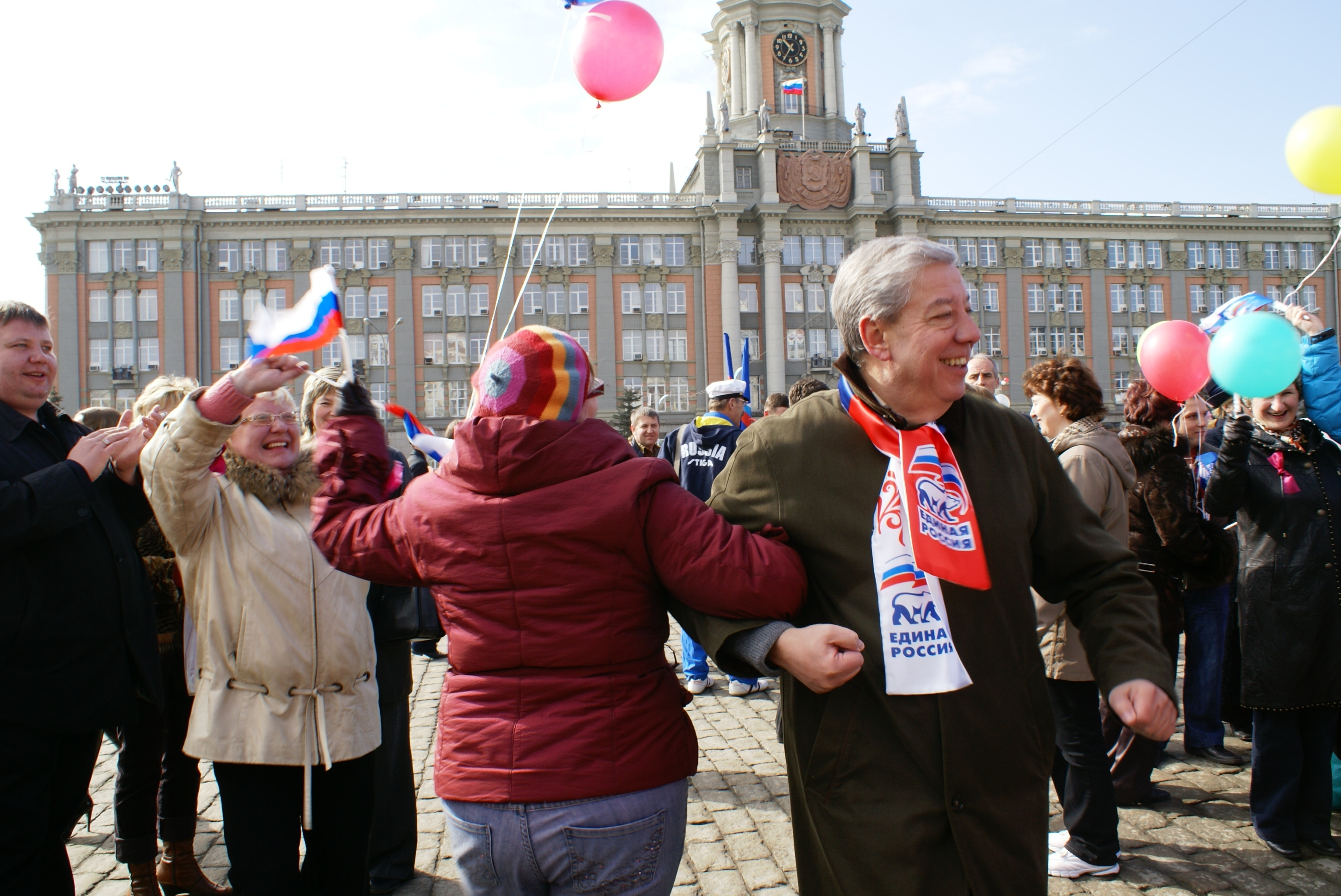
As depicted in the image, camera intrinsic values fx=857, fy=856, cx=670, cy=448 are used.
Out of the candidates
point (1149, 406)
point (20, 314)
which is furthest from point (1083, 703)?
point (20, 314)

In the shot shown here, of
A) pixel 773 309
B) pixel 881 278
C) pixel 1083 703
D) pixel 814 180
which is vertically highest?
pixel 814 180

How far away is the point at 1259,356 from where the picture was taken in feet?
12.0

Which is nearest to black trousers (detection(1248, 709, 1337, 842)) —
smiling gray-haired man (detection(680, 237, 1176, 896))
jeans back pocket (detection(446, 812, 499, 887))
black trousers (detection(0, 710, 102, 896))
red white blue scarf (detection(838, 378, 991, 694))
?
smiling gray-haired man (detection(680, 237, 1176, 896))

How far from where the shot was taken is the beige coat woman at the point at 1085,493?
3.78 metres

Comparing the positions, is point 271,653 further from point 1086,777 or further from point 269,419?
point 1086,777

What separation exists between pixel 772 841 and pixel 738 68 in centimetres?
5461

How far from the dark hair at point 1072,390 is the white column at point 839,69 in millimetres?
52808

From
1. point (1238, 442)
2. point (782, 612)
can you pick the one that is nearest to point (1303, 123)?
point (1238, 442)

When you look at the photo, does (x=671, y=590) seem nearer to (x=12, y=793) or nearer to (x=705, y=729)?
(x=12, y=793)

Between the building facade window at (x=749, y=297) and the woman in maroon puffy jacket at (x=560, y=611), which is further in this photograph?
the building facade window at (x=749, y=297)

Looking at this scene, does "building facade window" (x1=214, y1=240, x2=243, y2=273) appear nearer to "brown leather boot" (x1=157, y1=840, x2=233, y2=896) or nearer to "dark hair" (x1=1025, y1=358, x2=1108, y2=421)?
"brown leather boot" (x1=157, y1=840, x2=233, y2=896)

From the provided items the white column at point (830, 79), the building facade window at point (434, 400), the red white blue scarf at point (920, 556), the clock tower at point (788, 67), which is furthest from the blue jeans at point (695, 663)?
the white column at point (830, 79)

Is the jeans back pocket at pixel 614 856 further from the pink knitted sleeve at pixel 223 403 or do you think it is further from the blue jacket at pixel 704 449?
the blue jacket at pixel 704 449

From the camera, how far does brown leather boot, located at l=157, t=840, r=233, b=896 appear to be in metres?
3.82
